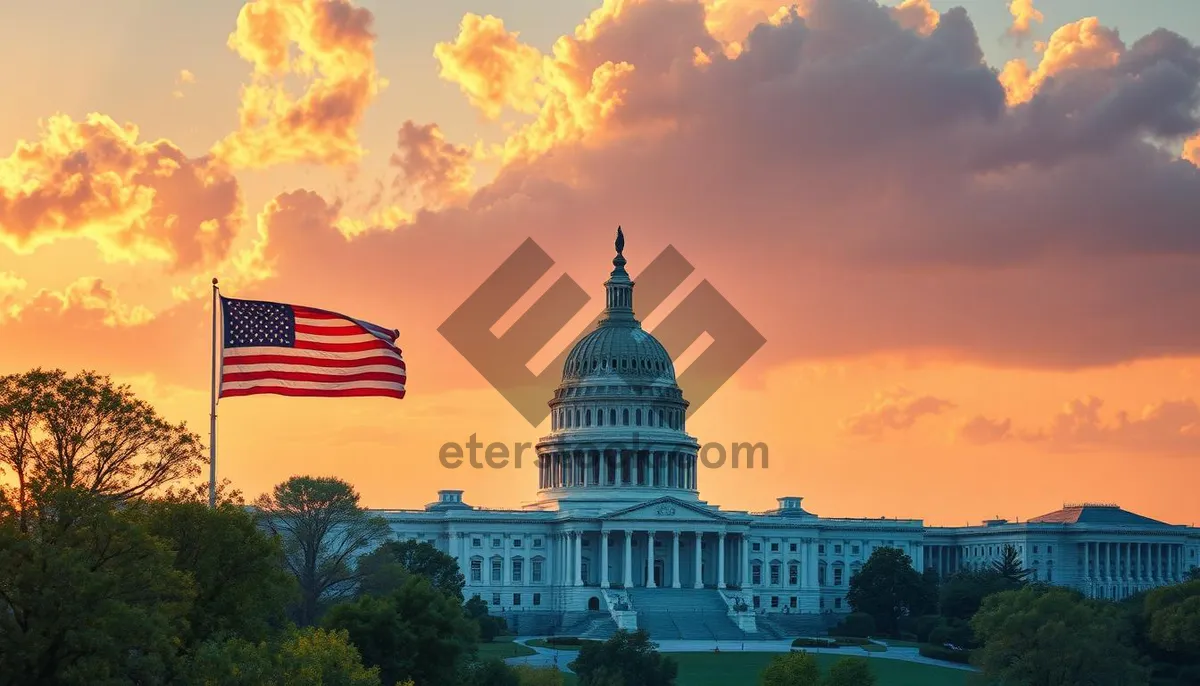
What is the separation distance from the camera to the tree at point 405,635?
371 ft

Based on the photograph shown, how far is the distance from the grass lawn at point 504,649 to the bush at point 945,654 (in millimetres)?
32203

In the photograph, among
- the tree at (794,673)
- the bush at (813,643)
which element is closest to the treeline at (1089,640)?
the tree at (794,673)

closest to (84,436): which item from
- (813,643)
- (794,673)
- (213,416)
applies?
(213,416)

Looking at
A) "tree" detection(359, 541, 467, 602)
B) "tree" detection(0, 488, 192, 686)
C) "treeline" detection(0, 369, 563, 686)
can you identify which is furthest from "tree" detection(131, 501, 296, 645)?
"tree" detection(359, 541, 467, 602)

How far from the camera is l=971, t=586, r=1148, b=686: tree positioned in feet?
445

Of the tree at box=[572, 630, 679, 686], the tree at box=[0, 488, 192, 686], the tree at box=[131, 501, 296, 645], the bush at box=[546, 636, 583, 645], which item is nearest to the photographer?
the tree at box=[0, 488, 192, 686]

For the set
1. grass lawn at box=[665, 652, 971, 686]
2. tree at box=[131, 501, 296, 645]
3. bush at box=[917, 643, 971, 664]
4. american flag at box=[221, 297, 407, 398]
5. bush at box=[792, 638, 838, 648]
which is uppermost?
american flag at box=[221, 297, 407, 398]

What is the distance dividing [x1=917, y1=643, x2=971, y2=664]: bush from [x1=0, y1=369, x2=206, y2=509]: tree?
99.2 m

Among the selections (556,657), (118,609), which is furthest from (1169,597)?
(118,609)

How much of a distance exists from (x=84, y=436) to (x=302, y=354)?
9.53 meters

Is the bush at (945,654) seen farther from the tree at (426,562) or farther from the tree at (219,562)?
the tree at (219,562)

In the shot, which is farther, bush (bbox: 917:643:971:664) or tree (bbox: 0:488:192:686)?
bush (bbox: 917:643:971:664)

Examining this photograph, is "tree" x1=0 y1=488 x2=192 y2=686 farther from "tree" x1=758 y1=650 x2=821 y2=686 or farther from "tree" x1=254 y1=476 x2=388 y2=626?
"tree" x1=254 y1=476 x2=388 y2=626

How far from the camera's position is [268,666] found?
7756 centimetres
